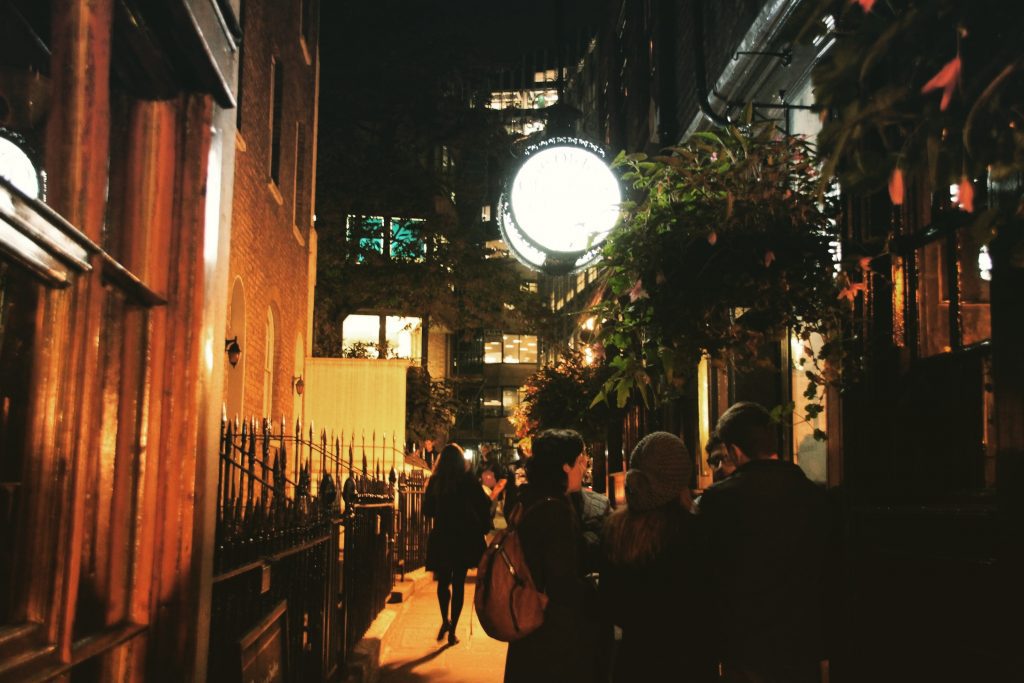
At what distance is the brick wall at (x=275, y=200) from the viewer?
50.1 feet

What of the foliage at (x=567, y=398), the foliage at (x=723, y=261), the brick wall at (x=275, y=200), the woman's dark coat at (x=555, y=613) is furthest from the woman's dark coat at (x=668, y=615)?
the brick wall at (x=275, y=200)

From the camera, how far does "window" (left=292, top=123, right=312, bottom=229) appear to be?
2113cm

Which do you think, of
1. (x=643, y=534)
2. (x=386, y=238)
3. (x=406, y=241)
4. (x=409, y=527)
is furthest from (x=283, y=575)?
(x=406, y=241)

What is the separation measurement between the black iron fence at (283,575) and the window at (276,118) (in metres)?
10.0

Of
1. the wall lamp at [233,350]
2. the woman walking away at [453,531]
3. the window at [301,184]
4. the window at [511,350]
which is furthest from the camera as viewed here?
the window at [511,350]

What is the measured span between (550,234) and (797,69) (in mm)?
2845

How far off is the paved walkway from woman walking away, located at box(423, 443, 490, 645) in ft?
0.82

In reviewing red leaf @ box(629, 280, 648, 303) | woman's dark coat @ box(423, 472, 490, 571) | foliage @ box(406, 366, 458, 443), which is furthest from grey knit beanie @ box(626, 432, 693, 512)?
foliage @ box(406, 366, 458, 443)

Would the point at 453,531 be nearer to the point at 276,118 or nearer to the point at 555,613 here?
the point at 555,613

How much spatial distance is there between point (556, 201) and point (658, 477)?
172 inches

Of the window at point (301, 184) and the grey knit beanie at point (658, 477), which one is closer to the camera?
the grey knit beanie at point (658, 477)

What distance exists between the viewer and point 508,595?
13.7 feet

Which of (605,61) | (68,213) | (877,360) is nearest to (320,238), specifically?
(605,61)

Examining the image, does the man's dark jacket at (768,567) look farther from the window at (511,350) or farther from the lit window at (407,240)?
the window at (511,350)
